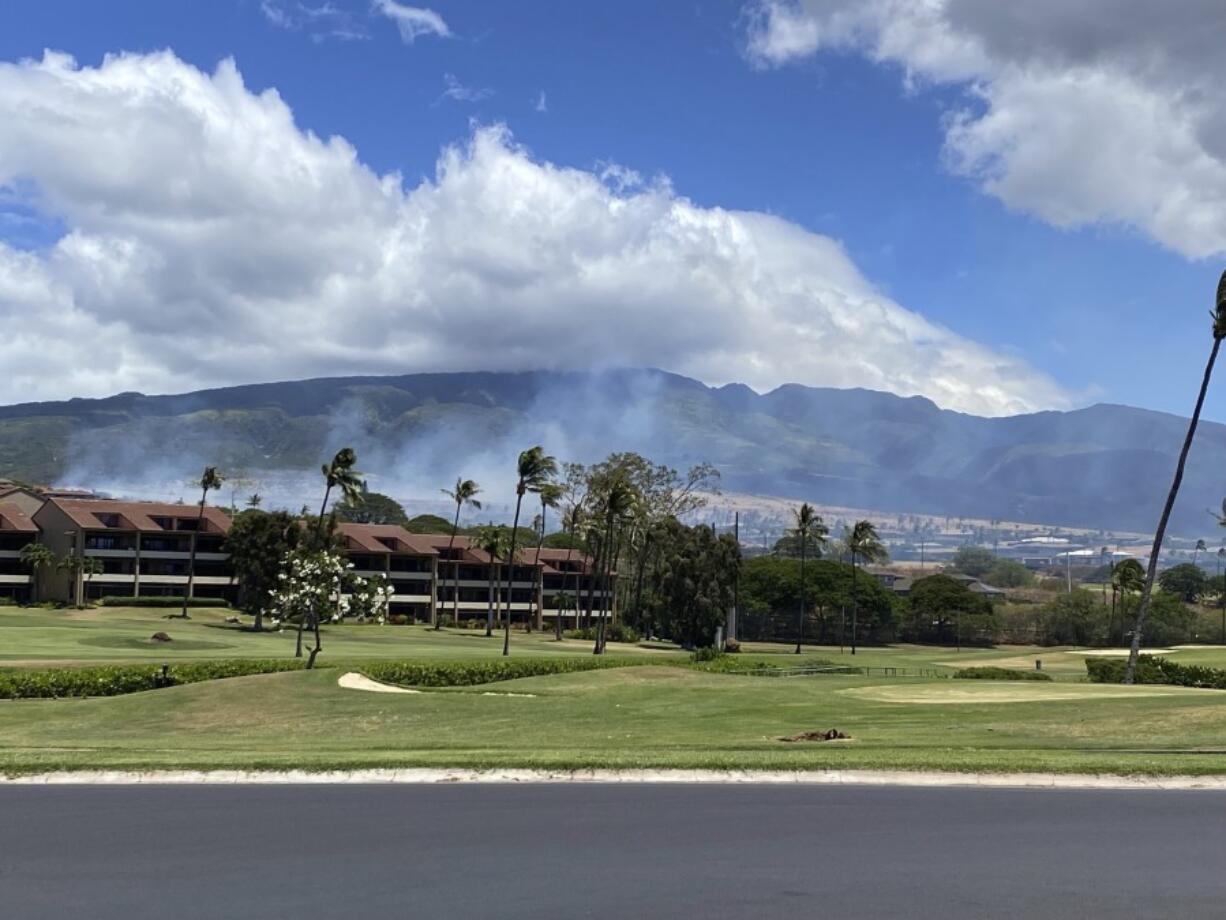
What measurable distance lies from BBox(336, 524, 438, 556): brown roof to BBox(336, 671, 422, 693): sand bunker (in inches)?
3301

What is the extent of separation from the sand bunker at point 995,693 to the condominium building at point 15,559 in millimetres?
97015

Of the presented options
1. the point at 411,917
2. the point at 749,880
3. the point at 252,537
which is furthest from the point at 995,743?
the point at 252,537

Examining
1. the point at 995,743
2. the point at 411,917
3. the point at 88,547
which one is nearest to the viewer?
the point at 411,917

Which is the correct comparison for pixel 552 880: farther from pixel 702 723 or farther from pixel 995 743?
pixel 702 723

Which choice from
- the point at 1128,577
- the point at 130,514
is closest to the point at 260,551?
the point at 130,514

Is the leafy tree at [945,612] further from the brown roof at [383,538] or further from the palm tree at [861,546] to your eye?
the brown roof at [383,538]

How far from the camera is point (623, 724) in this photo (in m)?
31.3

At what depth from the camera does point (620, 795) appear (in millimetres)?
16203

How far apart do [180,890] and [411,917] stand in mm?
2440

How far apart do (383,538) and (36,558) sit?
36.5 metres

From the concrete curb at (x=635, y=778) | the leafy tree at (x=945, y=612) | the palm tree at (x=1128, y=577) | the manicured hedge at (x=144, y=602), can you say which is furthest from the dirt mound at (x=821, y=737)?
the leafy tree at (x=945, y=612)

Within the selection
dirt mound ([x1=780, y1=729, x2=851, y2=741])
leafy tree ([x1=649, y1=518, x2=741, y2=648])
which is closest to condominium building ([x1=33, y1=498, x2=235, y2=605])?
leafy tree ([x1=649, y1=518, x2=741, y2=648])

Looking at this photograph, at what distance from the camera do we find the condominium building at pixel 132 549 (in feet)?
379

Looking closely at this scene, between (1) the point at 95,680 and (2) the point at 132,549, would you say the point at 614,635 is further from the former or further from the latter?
(1) the point at 95,680
